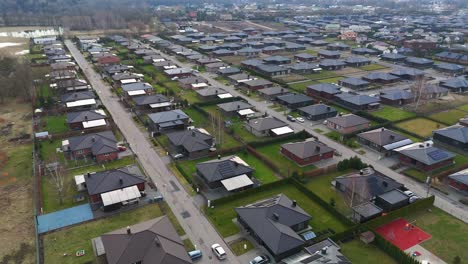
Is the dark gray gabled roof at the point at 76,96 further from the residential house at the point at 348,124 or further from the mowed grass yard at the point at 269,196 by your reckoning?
the residential house at the point at 348,124

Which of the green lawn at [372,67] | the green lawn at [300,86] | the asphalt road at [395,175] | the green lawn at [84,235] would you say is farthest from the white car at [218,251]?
the green lawn at [372,67]

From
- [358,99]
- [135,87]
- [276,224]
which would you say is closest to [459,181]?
[276,224]

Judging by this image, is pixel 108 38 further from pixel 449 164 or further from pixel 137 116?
pixel 449 164

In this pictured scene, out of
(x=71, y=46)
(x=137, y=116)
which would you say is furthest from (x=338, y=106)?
(x=71, y=46)

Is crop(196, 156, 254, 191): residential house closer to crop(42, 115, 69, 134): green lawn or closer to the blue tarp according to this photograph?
the blue tarp

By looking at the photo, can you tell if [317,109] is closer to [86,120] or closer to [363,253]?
[363,253]

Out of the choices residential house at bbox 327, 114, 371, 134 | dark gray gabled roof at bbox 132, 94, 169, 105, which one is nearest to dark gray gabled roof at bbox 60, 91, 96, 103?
dark gray gabled roof at bbox 132, 94, 169, 105
